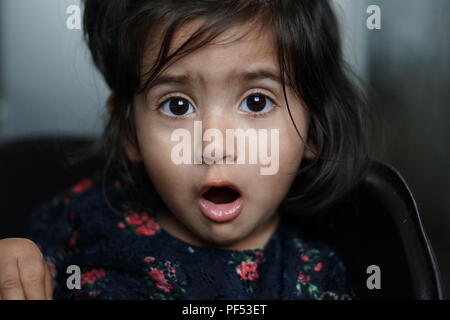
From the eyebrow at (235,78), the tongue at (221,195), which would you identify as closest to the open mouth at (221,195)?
the tongue at (221,195)

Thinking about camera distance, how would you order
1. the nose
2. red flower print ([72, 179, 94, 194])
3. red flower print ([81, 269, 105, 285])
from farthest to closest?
red flower print ([72, 179, 94, 194])
red flower print ([81, 269, 105, 285])
the nose

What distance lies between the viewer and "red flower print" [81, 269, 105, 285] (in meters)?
0.65

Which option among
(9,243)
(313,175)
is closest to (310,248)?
(313,175)

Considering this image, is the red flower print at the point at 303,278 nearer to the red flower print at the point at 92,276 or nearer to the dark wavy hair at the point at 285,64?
the dark wavy hair at the point at 285,64

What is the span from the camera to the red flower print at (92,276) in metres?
0.65

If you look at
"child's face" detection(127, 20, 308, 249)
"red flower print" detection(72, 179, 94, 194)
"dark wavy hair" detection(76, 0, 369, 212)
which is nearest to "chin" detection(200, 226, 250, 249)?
"child's face" detection(127, 20, 308, 249)

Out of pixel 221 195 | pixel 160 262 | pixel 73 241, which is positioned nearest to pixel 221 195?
pixel 221 195

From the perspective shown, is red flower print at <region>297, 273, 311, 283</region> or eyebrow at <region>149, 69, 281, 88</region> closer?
eyebrow at <region>149, 69, 281, 88</region>

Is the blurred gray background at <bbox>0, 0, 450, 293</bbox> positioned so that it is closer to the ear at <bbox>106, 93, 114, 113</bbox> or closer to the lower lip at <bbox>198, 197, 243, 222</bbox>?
the ear at <bbox>106, 93, 114, 113</bbox>

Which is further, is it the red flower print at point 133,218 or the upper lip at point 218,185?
the red flower print at point 133,218

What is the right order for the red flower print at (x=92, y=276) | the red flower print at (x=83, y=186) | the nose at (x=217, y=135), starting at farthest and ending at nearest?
1. the red flower print at (x=83, y=186)
2. the red flower print at (x=92, y=276)
3. the nose at (x=217, y=135)

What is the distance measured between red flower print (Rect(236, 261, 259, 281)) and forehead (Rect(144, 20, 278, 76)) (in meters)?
0.21

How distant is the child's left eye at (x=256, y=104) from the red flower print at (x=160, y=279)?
0.20 meters
